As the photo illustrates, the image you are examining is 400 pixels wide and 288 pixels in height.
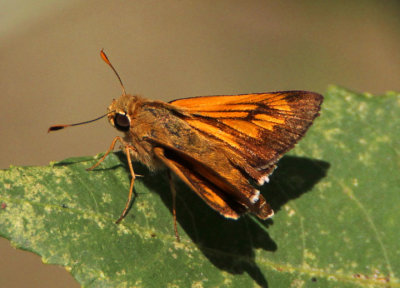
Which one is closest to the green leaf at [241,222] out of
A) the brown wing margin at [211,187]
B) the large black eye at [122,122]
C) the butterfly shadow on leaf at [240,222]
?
the butterfly shadow on leaf at [240,222]

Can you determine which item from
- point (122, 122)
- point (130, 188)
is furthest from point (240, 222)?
point (122, 122)

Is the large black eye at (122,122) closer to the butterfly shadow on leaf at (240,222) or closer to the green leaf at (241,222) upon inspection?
the green leaf at (241,222)

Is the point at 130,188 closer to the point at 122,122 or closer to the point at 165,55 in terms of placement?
the point at 122,122

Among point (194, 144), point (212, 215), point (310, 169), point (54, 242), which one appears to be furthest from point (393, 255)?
point (54, 242)

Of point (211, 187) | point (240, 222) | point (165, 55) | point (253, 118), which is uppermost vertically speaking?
point (253, 118)

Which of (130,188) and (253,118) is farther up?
(253,118)

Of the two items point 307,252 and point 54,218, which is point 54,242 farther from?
point 307,252
